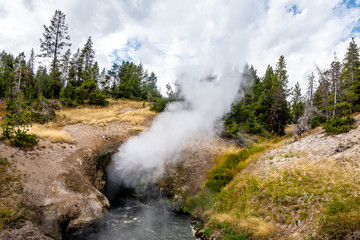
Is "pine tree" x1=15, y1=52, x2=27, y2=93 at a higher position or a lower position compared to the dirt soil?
higher

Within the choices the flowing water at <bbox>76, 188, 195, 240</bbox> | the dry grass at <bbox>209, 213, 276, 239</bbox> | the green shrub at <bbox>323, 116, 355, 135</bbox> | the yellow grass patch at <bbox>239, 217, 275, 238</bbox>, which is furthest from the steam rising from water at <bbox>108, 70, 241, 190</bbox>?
the green shrub at <bbox>323, 116, 355, 135</bbox>

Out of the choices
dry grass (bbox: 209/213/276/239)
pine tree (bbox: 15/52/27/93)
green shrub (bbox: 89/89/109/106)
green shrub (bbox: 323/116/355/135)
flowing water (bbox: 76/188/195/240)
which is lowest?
flowing water (bbox: 76/188/195/240)

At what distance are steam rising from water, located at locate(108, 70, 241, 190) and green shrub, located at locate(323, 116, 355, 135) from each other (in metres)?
9.69

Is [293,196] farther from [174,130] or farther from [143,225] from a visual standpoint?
[174,130]

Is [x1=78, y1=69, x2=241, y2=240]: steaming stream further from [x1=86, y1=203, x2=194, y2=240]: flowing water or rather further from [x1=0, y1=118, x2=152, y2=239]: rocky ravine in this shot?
[x1=0, y1=118, x2=152, y2=239]: rocky ravine

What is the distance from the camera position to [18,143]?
41.1ft

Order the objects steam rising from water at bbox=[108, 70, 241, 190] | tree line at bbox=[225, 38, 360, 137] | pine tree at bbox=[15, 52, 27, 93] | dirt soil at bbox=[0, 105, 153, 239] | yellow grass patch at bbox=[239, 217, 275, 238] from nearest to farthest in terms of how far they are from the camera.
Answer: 1. yellow grass patch at bbox=[239, 217, 275, 238]
2. dirt soil at bbox=[0, 105, 153, 239]
3. steam rising from water at bbox=[108, 70, 241, 190]
4. tree line at bbox=[225, 38, 360, 137]
5. pine tree at bbox=[15, 52, 27, 93]

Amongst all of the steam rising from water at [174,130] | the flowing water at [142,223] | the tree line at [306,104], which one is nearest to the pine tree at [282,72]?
the tree line at [306,104]

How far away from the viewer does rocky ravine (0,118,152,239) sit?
9043 millimetres

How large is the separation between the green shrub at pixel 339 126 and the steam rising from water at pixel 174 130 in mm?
9690

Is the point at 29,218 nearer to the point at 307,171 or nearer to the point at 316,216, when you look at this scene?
the point at 316,216

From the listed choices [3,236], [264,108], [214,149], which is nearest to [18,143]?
[3,236]

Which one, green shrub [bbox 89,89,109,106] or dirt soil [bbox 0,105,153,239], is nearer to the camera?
dirt soil [bbox 0,105,153,239]

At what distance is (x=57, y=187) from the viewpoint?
10758mm
